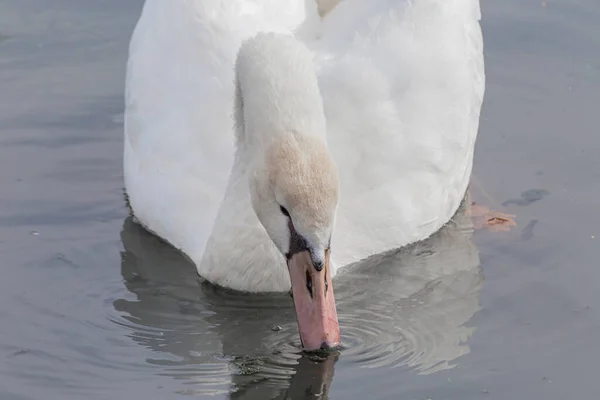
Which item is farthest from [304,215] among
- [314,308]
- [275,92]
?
[275,92]

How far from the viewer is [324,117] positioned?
7891 millimetres

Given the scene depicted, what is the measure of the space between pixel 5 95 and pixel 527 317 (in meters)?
4.60

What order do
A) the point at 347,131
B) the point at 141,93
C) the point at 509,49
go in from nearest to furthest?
the point at 347,131, the point at 141,93, the point at 509,49

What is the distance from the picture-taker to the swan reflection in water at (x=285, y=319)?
7.38m

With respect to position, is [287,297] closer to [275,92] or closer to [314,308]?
[314,308]

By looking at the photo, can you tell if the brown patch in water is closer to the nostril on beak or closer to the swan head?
the swan head

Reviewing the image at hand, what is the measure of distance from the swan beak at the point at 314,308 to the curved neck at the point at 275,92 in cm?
66

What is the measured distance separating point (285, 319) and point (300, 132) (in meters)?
1.17

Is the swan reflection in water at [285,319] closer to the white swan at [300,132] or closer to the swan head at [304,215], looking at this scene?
the white swan at [300,132]

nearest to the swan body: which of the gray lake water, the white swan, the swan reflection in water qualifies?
the white swan

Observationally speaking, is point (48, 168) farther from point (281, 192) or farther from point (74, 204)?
point (281, 192)

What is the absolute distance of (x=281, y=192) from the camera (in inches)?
283

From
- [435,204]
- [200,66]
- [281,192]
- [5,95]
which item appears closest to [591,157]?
[435,204]

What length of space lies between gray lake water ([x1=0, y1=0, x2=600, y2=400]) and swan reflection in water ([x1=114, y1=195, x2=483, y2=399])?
0.04ft
